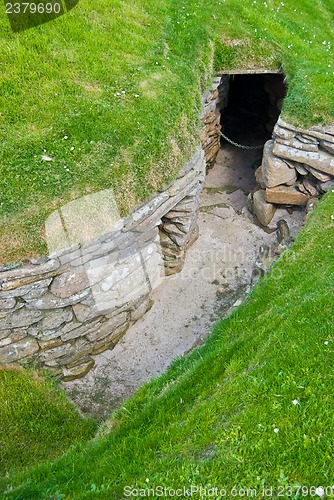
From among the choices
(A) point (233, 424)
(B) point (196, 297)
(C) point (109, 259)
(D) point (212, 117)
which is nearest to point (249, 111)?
(D) point (212, 117)

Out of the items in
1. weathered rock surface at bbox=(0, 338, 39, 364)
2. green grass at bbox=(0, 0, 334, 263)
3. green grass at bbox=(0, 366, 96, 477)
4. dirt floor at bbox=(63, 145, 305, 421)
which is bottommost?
dirt floor at bbox=(63, 145, 305, 421)

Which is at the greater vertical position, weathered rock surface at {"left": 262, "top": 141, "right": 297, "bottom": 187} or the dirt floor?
weathered rock surface at {"left": 262, "top": 141, "right": 297, "bottom": 187}

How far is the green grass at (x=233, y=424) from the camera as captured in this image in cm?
447

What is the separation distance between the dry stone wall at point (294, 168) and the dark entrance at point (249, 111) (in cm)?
369

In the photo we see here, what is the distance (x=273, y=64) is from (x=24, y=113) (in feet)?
21.8

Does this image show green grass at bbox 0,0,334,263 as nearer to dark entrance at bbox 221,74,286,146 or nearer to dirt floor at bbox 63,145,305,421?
dark entrance at bbox 221,74,286,146

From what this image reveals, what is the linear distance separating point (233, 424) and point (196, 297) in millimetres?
5517

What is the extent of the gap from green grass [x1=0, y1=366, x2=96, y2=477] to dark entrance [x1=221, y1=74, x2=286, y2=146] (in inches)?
390

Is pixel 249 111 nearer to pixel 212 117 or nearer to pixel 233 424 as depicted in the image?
pixel 212 117

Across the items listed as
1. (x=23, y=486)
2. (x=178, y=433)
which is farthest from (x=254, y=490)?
(x=23, y=486)

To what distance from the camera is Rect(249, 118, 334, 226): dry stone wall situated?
1047cm

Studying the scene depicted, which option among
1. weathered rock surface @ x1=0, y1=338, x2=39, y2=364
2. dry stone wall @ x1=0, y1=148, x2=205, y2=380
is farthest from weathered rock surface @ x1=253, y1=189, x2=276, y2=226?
weathered rock surface @ x1=0, y1=338, x2=39, y2=364

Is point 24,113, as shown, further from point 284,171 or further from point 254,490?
point 254,490

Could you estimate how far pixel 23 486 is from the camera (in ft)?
17.8
